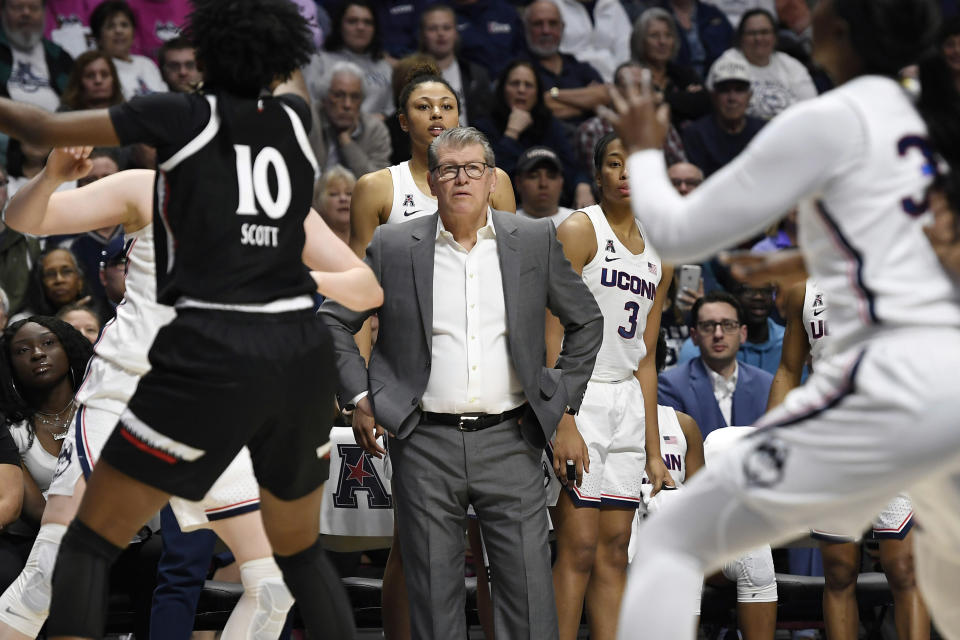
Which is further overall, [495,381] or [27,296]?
[27,296]

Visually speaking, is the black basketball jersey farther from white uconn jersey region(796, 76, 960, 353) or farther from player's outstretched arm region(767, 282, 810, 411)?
player's outstretched arm region(767, 282, 810, 411)

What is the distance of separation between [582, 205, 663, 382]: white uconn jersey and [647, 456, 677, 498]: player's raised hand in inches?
16.8

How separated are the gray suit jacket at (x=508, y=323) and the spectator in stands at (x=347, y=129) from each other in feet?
11.4

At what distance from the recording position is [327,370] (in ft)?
11.2

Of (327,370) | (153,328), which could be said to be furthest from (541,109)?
(327,370)

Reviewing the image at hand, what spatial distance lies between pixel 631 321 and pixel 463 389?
1.11 meters

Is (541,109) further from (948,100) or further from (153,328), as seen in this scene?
(948,100)

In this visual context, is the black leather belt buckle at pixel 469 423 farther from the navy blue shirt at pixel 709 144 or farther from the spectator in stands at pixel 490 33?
the spectator in stands at pixel 490 33

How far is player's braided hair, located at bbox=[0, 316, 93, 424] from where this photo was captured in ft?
18.3

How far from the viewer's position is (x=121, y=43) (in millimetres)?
8594

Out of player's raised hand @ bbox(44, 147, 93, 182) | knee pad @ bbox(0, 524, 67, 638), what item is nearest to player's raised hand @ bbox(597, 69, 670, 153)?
player's raised hand @ bbox(44, 147, 93, 182)

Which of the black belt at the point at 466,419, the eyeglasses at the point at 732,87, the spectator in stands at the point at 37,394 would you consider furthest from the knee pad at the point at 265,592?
the eyeglasses at the point at 732,87

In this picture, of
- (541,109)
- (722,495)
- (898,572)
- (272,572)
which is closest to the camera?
(722,495)

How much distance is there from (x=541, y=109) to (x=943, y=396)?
6.37m
